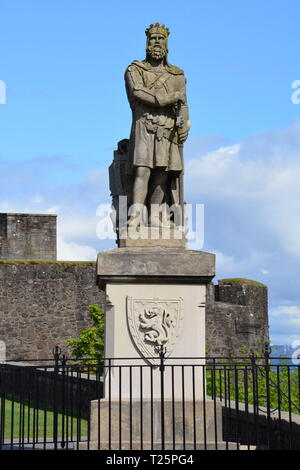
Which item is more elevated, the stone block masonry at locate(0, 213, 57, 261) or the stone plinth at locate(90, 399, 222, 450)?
the stone block masonry at locate(0, 213, 57, 261)

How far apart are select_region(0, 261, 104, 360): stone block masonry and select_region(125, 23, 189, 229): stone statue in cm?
1781

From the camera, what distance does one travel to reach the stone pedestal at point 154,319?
314 inches

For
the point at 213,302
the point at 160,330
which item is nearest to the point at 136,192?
the point at 160,330

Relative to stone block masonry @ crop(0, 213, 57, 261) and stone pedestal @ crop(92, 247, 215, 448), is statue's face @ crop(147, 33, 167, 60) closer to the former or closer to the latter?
stone pedestal @ crop(92, 247, 215, 448)

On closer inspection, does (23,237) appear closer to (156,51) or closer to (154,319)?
(156,51)

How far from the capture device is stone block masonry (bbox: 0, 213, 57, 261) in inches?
1102

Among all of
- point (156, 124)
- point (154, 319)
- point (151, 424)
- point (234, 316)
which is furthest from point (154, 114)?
point (234, 316)

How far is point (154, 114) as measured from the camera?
8.60 meters

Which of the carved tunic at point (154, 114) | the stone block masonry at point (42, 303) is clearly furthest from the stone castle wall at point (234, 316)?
the carved tunic at point (154, 114)

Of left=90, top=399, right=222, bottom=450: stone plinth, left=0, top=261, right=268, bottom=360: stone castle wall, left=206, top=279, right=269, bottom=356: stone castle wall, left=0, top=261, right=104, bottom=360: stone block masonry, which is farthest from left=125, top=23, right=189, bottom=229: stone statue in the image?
left=206, top=279, right=269, bottom=356: stone castle wall

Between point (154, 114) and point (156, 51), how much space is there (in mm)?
695

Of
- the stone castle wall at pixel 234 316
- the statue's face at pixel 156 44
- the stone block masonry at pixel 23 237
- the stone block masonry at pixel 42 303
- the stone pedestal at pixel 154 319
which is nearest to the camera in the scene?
the stone pedestal at pixel 154 319

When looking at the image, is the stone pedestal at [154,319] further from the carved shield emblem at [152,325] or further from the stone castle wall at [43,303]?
the stone castle wall at [43,303]
